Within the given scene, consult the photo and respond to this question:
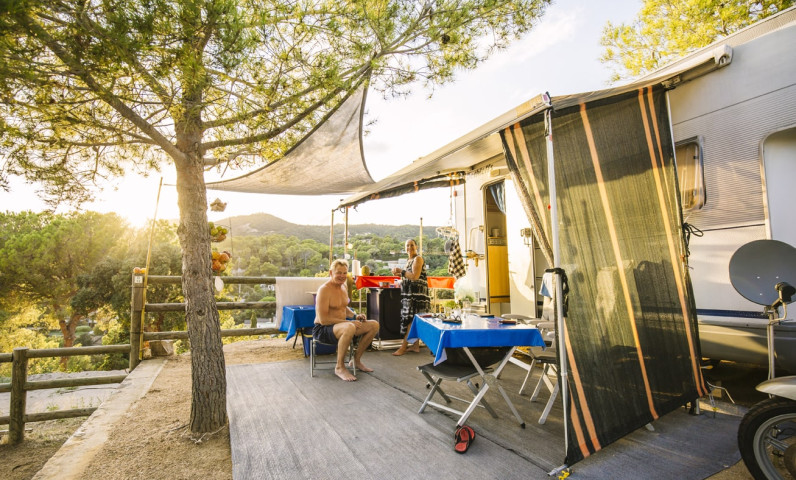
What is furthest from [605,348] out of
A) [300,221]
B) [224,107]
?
[300,221]

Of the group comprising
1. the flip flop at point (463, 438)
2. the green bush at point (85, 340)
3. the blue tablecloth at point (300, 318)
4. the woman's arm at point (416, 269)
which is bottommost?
the green bush at point (85, 340)

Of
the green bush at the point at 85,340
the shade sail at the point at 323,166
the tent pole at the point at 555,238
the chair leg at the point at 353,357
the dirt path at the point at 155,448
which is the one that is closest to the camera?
the tent pole at the point at 555,238

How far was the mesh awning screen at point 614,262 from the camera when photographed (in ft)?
7.31

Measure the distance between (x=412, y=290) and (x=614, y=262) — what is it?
3035 mm

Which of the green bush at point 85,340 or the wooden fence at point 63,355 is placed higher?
the wooden fence at point 63,355

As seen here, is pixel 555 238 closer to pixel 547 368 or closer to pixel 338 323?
pixel 547 368

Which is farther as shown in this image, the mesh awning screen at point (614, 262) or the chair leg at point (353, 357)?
the chair leg at point (353, 357)

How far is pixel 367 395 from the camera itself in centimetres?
353

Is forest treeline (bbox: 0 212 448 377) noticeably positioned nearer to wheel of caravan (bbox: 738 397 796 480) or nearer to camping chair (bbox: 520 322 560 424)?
camping chair (bbox: 520 322 560 424)

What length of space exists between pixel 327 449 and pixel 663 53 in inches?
610

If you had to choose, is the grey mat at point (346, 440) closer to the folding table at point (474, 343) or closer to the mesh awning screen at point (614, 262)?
the folding table at point (474, 343)

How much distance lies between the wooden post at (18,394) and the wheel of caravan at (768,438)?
638cm

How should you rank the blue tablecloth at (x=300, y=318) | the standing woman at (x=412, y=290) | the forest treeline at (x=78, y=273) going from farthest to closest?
the forest treeline at (x=78, y=273)
the standing woman at (x=412, y=290)
the blue tablecloth at (x=300, y=318)

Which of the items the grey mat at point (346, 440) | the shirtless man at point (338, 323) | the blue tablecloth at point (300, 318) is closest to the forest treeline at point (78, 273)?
the blue tablecloth at point (300, 318)
